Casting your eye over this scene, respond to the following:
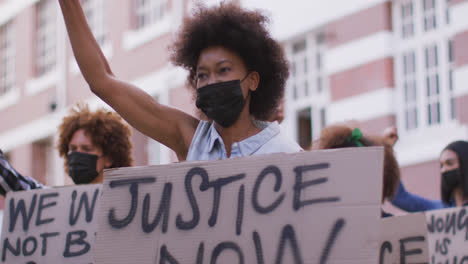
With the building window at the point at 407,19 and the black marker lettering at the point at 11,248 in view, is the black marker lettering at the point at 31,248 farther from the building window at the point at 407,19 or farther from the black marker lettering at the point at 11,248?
the building window at the point at 407,19

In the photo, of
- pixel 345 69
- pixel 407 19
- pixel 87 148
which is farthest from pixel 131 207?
pixel 345 69

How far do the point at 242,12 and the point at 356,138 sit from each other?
1493mm

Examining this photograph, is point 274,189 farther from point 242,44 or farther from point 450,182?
point 450,182

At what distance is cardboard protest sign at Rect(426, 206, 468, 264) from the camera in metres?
4.32

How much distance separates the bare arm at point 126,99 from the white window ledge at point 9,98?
15326 mm

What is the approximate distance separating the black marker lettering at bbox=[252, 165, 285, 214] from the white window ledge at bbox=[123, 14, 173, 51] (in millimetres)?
11459

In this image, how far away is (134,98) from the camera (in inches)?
126

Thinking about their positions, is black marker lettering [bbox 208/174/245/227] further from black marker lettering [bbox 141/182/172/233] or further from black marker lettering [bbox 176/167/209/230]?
black marker lettering [bbox 141/182/172/233]

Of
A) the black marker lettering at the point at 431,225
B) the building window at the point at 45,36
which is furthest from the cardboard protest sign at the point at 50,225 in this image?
the building window at the point at 45,36

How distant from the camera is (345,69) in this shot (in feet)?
36.9

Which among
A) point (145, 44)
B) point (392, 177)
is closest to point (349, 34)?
point (145, 44)

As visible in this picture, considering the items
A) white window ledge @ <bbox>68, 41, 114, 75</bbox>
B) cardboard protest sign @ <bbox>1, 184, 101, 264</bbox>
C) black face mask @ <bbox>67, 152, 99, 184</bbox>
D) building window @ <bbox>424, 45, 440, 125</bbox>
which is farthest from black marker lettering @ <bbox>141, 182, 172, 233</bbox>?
white window ledge @ <bbox>68, 41, 114, 75</bbox>

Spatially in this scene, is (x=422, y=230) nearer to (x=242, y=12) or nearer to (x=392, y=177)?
(x=242, y=12)

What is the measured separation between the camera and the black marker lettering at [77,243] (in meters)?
3.90
